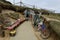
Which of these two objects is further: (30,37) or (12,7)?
(12,7)

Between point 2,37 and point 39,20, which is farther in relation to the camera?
point 39,20

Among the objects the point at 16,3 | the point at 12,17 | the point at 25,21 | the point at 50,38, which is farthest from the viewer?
the point at 16,3

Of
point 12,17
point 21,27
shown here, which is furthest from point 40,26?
point 12,17

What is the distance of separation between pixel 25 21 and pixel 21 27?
2606 millimetres

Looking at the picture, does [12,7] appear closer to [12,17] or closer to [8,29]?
[12,17]

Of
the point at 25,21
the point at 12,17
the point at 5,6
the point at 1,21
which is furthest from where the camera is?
the point at 5,6

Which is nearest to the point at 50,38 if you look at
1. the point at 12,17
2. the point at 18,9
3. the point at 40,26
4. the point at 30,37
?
the point at 30,37

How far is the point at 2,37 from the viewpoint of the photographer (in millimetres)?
13266

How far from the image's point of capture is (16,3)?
82.4 feet

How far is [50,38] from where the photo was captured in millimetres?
12305

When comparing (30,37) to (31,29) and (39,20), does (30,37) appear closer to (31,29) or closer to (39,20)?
(31,29)

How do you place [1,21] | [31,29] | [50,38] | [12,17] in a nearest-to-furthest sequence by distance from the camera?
[50,38], [31,29], [1,21], [12,17]

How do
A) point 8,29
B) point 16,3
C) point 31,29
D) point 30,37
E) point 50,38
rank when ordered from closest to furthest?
1. point 50,38
2. point 30,37
3. point 8,29
4. point 31,29
5. point 16,3

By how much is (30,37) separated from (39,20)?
132 inches
